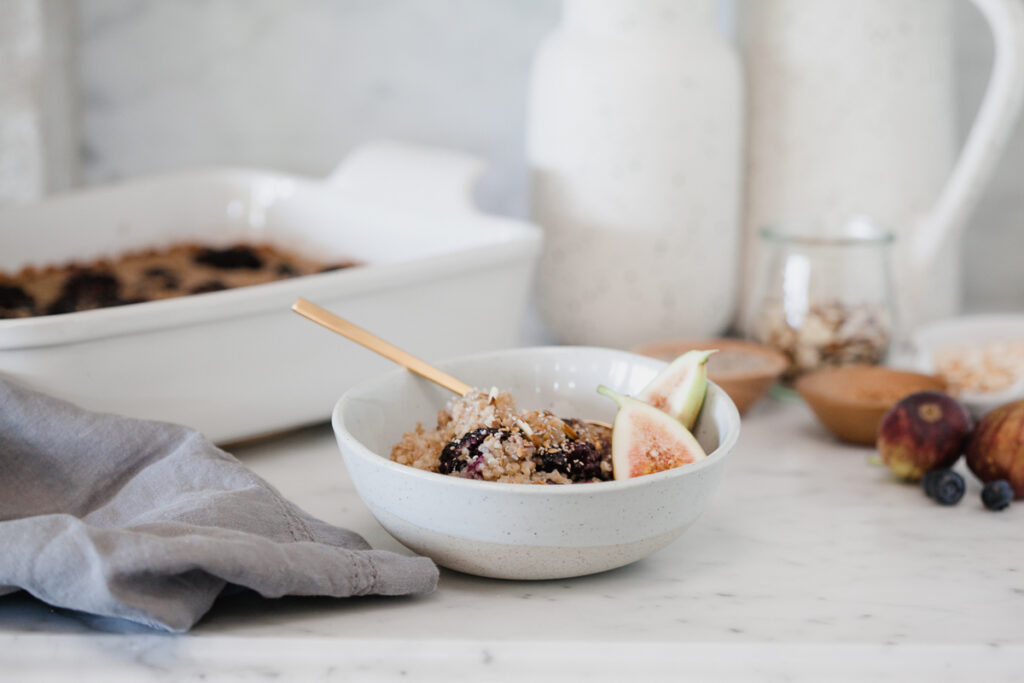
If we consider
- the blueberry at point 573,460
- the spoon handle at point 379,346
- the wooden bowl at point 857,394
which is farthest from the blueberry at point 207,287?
the wooden bowl at point 857,394

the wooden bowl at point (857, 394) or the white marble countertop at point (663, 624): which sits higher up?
the wooden bowl at point (857, 394)

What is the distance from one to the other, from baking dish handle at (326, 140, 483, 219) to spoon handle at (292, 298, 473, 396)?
14.4 inches

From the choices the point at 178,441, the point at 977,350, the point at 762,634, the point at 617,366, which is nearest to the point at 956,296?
the point at 977,350

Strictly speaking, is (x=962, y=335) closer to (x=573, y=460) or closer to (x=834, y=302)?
(x=834, y=302)

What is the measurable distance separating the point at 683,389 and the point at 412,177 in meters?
0.55

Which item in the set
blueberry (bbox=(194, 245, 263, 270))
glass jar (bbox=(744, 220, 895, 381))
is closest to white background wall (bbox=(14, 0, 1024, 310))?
blueberry (bbox=(194, 245, 263, 270))

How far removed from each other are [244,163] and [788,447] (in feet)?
2.87

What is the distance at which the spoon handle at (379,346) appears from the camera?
79cm

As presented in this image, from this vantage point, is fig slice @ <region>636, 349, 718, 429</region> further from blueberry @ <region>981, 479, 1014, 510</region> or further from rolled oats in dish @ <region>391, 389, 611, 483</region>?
blueberry @ <region>981, 479, 1014, 510</region>

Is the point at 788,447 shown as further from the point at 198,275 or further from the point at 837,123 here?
the point at 198,275

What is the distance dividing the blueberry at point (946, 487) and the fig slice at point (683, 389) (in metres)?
0.22

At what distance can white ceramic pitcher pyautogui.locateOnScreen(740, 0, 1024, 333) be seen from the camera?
117 centimetres

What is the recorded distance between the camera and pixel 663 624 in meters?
0.64

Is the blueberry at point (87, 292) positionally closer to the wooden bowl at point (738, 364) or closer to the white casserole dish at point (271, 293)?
the white casserole dish at point (271, 293)
